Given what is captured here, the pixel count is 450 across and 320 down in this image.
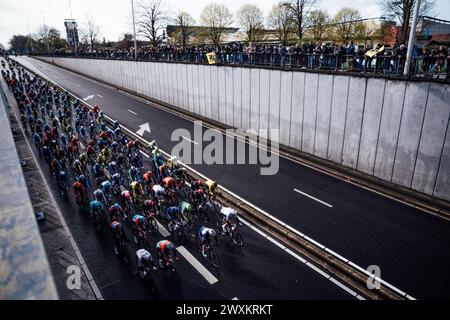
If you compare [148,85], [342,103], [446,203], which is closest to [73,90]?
[148,85]

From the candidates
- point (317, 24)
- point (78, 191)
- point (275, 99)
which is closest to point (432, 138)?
point (275, 99)

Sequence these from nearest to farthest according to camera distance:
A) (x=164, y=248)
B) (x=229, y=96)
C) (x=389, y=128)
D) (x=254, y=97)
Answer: (x=164, y=248)
(x=389, y=128)
(x=254, y=97)
(x=229, y=96)

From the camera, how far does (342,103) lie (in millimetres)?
16484

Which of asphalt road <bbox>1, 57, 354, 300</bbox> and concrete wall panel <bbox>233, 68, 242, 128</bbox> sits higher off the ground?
concrete wall panel <bbox>233, 68, 242, 128</bbox>

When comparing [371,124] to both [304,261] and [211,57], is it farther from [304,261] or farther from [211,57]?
[211,57]

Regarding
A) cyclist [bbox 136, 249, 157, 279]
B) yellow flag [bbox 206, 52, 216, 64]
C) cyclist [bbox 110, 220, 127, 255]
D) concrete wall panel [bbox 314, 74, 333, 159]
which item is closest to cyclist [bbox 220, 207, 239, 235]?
cyclist [bbox 136, 249, 157, 279]

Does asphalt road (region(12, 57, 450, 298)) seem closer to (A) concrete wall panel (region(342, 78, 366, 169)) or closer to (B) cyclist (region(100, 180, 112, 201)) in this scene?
(A) concrete wall panel (region(342, 78, 366, 169))

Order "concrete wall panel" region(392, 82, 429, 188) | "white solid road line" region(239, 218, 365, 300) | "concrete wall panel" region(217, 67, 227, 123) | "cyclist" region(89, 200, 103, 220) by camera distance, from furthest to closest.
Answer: "concrete wall panel" region(217, 67, 227, 123)
"concrete wall panel" region(392, 82, 429, 188)
"cyclist" region(89, 200, 103, 220)
"white solid road line" region(239, 218, 365, 300)

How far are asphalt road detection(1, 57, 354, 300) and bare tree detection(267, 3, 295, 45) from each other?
45.3 m

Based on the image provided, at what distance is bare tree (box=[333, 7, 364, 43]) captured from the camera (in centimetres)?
5233

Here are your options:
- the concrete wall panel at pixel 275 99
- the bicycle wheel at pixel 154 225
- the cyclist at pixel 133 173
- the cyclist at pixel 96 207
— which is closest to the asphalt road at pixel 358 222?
the concrete wall panel at pixel 275 99

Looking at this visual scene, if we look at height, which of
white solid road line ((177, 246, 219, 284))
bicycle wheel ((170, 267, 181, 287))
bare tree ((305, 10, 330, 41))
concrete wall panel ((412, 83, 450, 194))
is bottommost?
white solid road line ((177, 246, 219, 284))

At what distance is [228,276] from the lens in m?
9.34

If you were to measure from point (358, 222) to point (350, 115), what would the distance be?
648 centimetres
